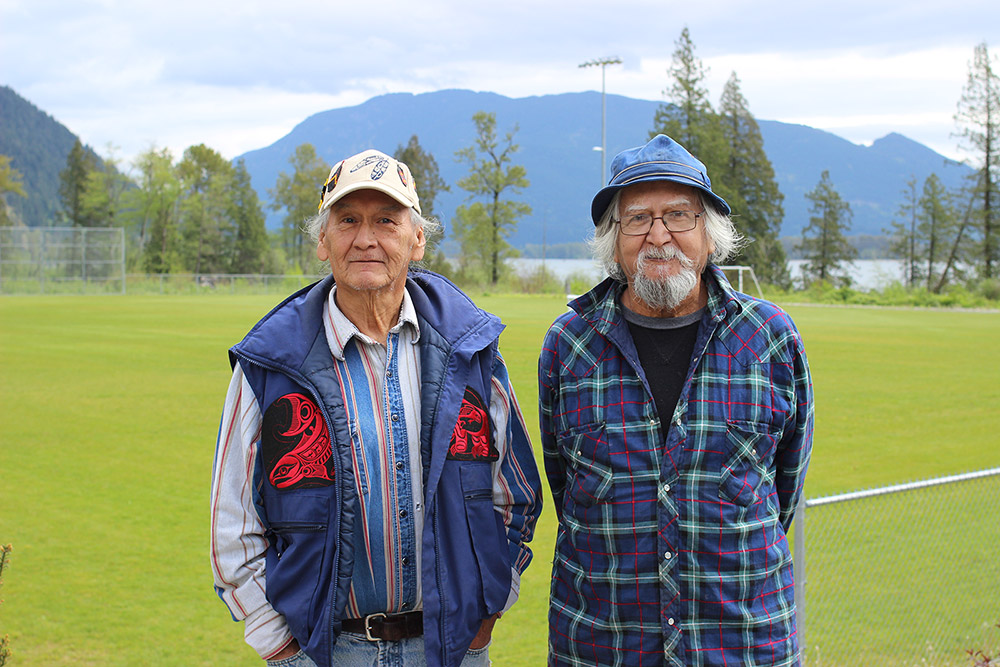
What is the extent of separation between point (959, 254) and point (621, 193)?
197 ft

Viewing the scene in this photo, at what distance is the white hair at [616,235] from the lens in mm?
2619

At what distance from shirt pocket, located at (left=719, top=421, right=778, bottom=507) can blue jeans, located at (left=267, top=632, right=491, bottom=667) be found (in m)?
0.93

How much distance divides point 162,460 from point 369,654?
7.73 m

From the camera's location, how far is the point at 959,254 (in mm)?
55469

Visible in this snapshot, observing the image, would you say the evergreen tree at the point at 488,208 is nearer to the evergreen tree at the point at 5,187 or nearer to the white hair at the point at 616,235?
the evergreen tree at the point at 5,187

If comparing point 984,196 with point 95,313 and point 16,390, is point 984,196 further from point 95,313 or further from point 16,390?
point 16,390

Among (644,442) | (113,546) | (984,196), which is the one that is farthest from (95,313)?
(984,196)

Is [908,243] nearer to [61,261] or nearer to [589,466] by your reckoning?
[61,261]

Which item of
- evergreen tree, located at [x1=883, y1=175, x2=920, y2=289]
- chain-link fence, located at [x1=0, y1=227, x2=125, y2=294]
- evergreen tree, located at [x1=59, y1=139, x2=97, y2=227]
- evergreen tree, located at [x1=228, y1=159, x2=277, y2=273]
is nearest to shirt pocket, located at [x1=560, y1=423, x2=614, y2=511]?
chain-link fence, located at [x1=0, y1=227, x2=125, y2=294]

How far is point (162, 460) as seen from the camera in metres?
9.42

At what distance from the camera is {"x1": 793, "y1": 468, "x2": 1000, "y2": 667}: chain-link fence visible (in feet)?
16.7

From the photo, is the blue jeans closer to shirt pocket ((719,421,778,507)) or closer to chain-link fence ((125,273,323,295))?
shirt pocket ((719,421,778,507))

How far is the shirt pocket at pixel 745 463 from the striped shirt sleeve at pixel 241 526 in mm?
1247

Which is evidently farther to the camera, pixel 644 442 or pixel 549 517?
pixel 549 517
